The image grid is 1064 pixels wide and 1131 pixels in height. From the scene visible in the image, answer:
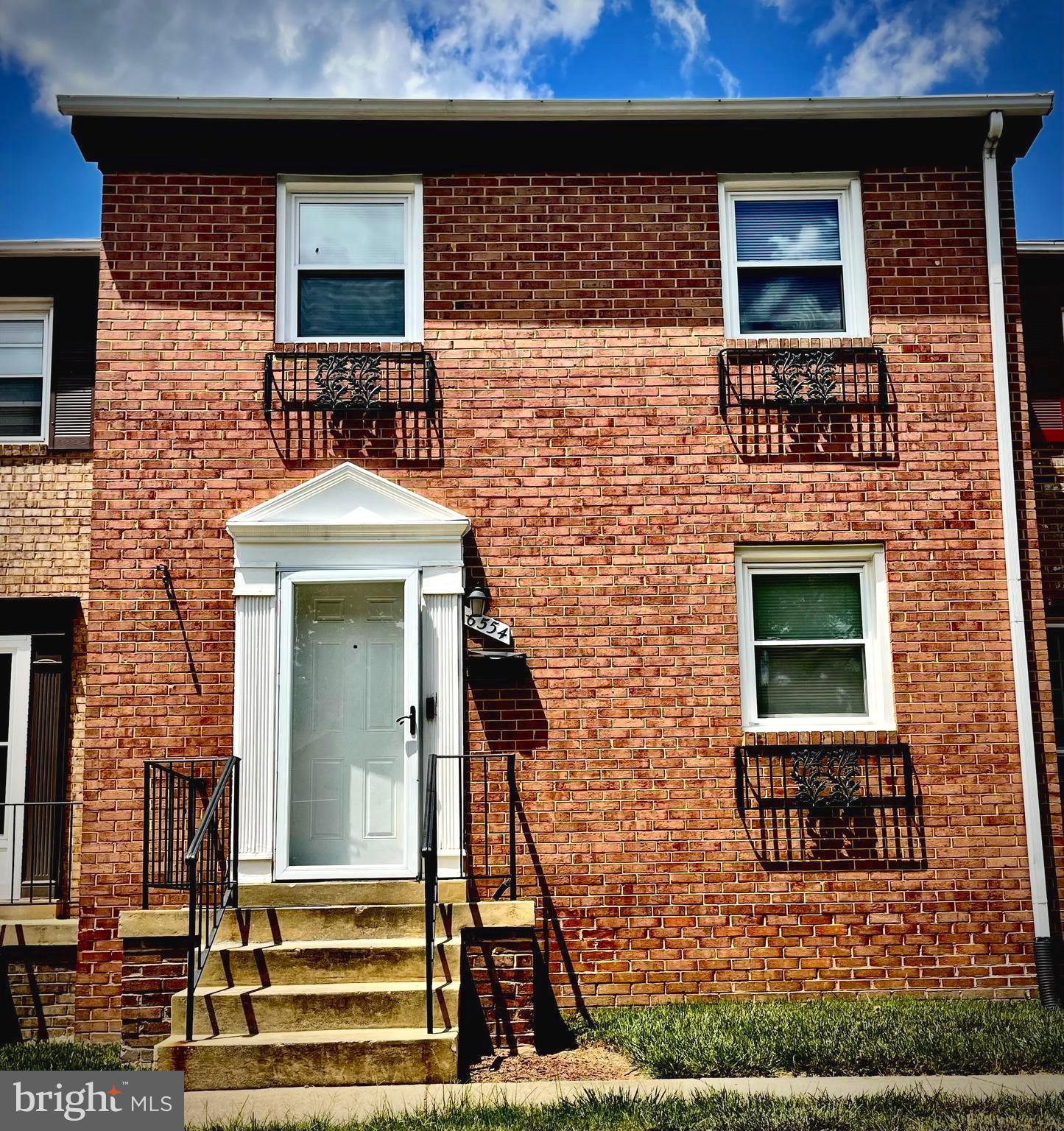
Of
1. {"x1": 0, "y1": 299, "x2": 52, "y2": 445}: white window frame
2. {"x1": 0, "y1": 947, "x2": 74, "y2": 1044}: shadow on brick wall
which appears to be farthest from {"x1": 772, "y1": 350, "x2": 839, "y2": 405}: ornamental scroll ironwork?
{"x1": 0, "y1": 947, "x2": 74, "y2": 1044}: shadow on brick wall

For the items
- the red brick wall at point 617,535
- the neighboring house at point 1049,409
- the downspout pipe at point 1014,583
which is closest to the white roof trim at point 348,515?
the red brick wall at point 617,535

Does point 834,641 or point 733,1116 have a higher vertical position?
point 834,641

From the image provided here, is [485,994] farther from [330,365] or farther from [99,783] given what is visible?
[330,365]

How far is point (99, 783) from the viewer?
8.34 m

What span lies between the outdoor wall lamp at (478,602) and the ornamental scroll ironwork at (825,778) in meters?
2.44

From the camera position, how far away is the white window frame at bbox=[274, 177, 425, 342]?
29.6ft

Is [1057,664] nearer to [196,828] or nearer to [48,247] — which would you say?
[196,828]

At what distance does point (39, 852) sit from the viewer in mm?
9516

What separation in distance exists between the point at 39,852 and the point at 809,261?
766 cm

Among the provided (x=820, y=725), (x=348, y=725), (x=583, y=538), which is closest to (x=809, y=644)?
(x=820, y=725)

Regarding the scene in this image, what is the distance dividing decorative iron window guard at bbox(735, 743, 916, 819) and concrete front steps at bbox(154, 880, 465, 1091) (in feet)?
6.67

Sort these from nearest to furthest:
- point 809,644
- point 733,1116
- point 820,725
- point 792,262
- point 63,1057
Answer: point 733,1116 → point 63,1057 → point 820,725 → point 809,644 → point 792,262

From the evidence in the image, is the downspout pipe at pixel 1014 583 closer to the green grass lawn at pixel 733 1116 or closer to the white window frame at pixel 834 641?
the white window frame at pixel 834 641

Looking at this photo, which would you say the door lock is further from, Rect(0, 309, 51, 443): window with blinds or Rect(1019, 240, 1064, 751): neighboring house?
Rect(1019, 240, 1064, 751): neighboring house
